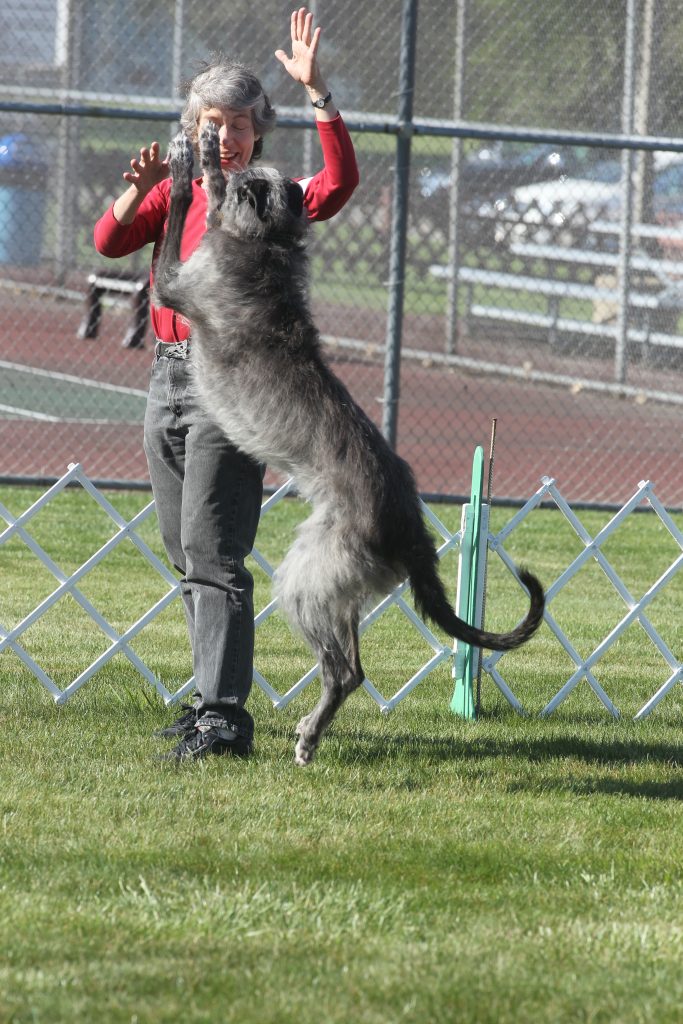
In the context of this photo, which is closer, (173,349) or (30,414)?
(173,349)

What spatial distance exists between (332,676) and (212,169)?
1.73 meters

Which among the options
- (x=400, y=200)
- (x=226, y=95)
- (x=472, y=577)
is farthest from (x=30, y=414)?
(x=226, y=95)

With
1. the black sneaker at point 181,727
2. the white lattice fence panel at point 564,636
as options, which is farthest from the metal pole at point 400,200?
the black sneaker at point 181,727

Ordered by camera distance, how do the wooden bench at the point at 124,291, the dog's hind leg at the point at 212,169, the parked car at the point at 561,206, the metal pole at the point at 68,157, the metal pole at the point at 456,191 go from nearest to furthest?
the dog's hind leg at the point at 212,169 → the metal pole at the point at 456,191 → the metal pole at the point at 68,157 → the wooden bench at the point at 124,291 → the parked car at the point at 561,206

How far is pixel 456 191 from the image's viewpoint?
13945 millimetres

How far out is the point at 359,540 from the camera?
14.3 feet

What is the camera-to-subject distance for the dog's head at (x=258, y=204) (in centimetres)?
444

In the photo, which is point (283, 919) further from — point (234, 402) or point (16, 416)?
point (16, 416)

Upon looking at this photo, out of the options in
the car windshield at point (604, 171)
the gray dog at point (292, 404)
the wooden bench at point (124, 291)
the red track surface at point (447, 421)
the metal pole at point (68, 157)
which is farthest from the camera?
the car windshield at point (604, 171)

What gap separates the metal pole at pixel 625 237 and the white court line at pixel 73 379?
510 centimetres

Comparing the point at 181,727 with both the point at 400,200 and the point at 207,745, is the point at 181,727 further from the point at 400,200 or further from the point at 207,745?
the point at 400,200

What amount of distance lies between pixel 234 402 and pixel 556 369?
39.6 ft

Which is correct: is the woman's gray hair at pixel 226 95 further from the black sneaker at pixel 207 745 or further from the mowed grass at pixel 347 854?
the mowed grass at pixel 347 854

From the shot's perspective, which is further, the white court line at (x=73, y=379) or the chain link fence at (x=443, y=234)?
the white court line at (x=73, y=379)
